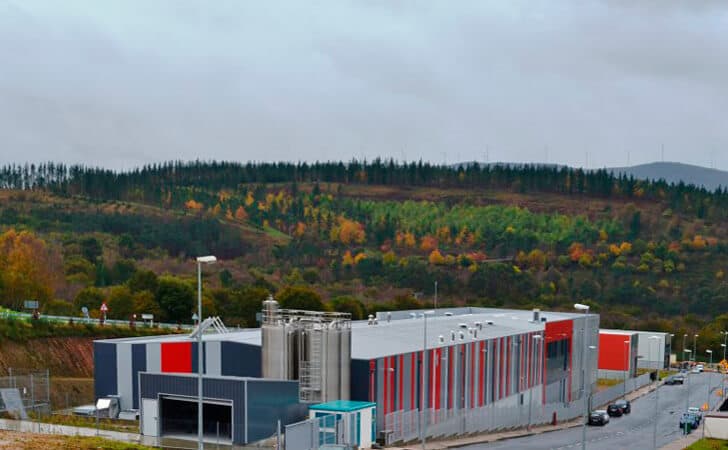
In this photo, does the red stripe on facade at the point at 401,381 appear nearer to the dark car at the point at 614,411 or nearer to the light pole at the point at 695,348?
the dark car at the point at 614,411

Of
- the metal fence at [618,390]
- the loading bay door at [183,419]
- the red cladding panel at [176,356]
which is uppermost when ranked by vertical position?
the red cladding panel at [176,356]

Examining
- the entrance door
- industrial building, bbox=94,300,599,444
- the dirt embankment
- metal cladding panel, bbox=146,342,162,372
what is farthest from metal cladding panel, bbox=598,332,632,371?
the entrance door

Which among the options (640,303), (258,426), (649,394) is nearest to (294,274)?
(640,303)

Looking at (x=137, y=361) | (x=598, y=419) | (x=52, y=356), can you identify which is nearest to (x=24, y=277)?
(x=52, y=356)

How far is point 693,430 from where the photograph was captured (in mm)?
75625

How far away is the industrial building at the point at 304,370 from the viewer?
49.5 meters

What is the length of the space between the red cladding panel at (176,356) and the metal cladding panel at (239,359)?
2.74m

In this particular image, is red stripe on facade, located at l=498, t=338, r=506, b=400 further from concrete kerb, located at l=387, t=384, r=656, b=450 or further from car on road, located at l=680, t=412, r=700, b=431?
car on road, located at l=680, t=412, r=700, b=431

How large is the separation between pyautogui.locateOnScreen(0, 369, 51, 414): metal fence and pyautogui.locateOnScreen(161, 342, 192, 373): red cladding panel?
25.6 ft

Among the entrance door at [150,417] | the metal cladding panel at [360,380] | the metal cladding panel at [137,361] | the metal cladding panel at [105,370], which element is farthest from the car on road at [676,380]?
the entrance door at [150,417]

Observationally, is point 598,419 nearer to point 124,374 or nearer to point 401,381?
point 401,381

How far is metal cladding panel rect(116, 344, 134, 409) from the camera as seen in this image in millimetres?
60031

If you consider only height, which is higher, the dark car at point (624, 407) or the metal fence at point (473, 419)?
the metal fence at point (473, 419)

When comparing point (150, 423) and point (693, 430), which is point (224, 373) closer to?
point (150, 423)
